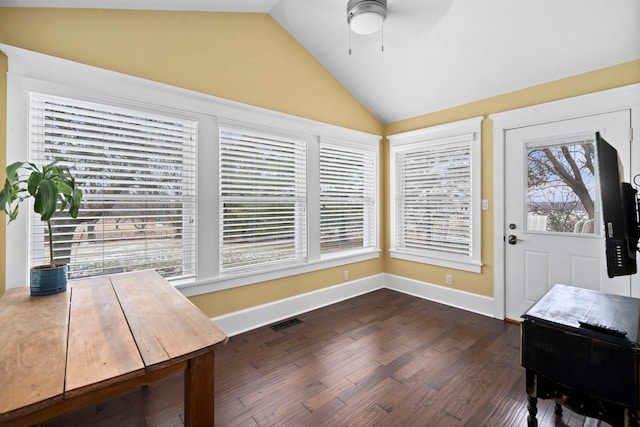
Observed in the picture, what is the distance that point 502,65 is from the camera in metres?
2.91

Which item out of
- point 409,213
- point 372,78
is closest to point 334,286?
point 409,213

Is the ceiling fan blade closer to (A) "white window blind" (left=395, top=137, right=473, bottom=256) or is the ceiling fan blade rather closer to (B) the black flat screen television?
(A) "white window blind" (left=395, top=137, right=473, bottom=256)

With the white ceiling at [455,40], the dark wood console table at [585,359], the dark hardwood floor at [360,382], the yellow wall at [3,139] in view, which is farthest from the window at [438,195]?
the yellow wall at [3,139]

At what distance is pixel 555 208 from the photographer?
9.55 ft

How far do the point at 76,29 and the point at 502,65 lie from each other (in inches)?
145

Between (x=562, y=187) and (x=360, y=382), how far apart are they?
8.85ft

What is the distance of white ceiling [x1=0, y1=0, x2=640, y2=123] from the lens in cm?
232

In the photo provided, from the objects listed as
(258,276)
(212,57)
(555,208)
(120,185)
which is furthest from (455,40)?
(120,185)

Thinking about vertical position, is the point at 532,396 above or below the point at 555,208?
below

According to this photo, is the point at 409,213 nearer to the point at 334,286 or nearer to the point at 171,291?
the point at 334,286

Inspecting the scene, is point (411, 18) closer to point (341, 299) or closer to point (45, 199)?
point (45, 199)

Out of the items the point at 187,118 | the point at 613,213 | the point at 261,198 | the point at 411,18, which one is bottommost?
the point at 613,213

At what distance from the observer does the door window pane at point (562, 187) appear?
8.94ft

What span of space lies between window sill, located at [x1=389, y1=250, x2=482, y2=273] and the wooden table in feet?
10.5
